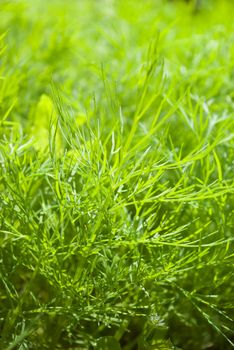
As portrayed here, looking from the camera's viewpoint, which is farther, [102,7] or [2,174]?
[102,7]

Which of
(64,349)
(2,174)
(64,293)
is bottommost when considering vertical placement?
(64,349)

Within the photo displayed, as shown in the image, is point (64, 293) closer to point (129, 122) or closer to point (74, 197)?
point (74, 197)

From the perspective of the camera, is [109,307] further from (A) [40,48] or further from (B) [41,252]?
(A) [40,48]

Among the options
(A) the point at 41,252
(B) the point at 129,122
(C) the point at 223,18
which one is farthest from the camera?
(C) the point at 223,18

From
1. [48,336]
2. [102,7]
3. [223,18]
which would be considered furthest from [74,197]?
[102,7]

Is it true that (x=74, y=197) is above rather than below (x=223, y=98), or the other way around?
above

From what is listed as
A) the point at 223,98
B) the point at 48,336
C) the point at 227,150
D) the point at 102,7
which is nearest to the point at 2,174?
the point at 48,336

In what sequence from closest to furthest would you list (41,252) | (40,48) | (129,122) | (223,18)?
(41,252), (129,122), (40,48), (223,18)
